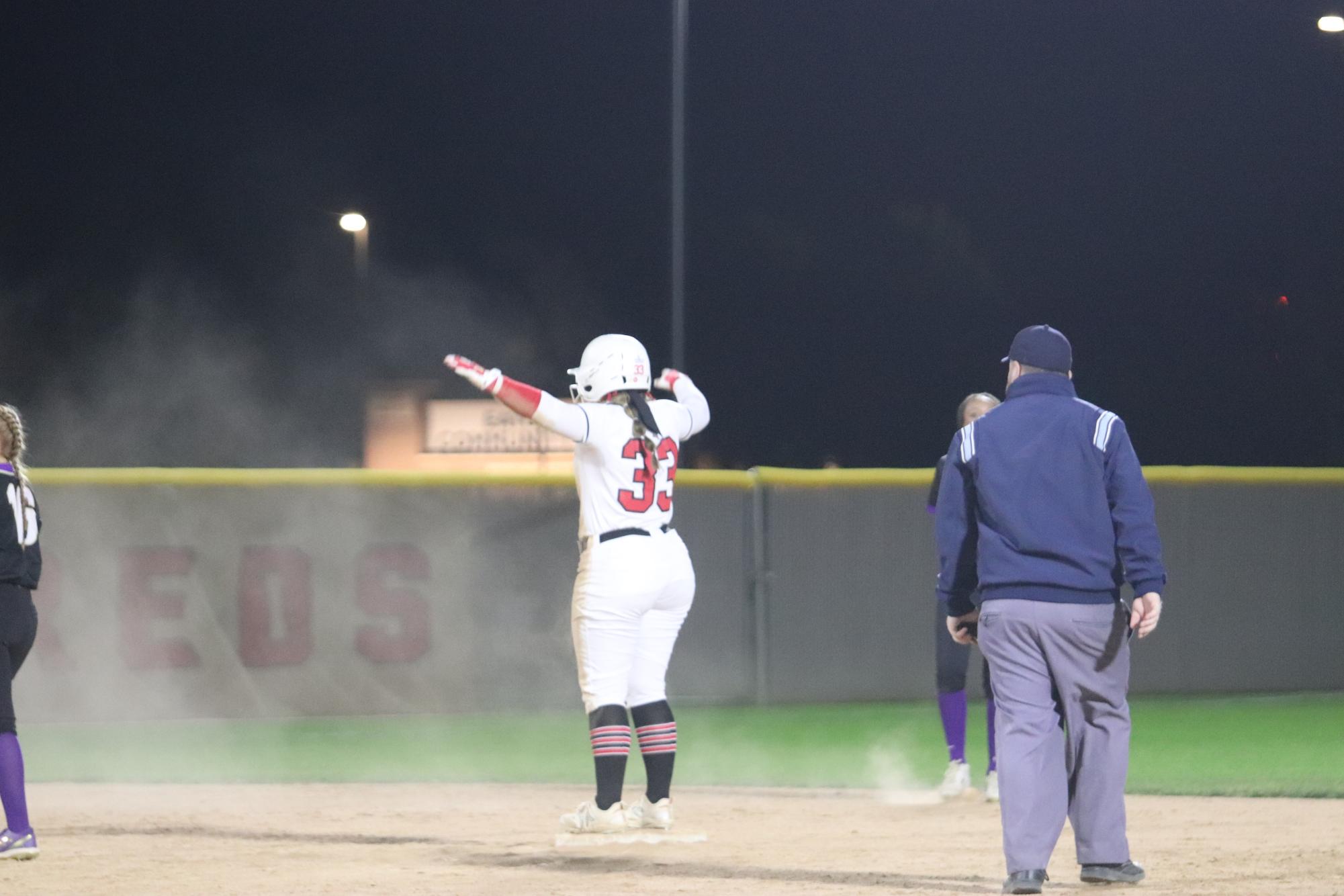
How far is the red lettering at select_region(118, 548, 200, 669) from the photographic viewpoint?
42.2 feet

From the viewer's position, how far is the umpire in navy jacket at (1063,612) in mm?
5902

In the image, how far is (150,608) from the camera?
1295 centimetres

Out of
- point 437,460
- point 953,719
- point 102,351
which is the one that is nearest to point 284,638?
point 953,719

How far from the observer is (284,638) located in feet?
43.2

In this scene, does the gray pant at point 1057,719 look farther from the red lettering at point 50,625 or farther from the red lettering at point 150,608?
the red lettering at point 50,625

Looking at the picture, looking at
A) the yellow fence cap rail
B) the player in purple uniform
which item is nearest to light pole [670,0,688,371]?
the yellow fence cap rail

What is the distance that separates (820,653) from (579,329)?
3379 centimetres

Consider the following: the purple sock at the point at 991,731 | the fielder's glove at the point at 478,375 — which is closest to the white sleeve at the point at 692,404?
the fielder's glove at the point at 478,375

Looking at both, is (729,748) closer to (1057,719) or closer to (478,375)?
(478,375)

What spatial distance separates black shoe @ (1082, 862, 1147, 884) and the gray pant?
25mm

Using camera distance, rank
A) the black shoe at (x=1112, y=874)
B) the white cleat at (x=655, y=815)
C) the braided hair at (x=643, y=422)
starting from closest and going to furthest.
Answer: the black shoe at (x=1112, y=874), the braided hair at (x=643, y=422), the white cleat at (x=655, y=815)

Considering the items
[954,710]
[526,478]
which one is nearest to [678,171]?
[526,478]

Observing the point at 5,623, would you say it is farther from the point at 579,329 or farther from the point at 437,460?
the point at 579,329

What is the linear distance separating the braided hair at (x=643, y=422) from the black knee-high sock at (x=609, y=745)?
3.30 feet
